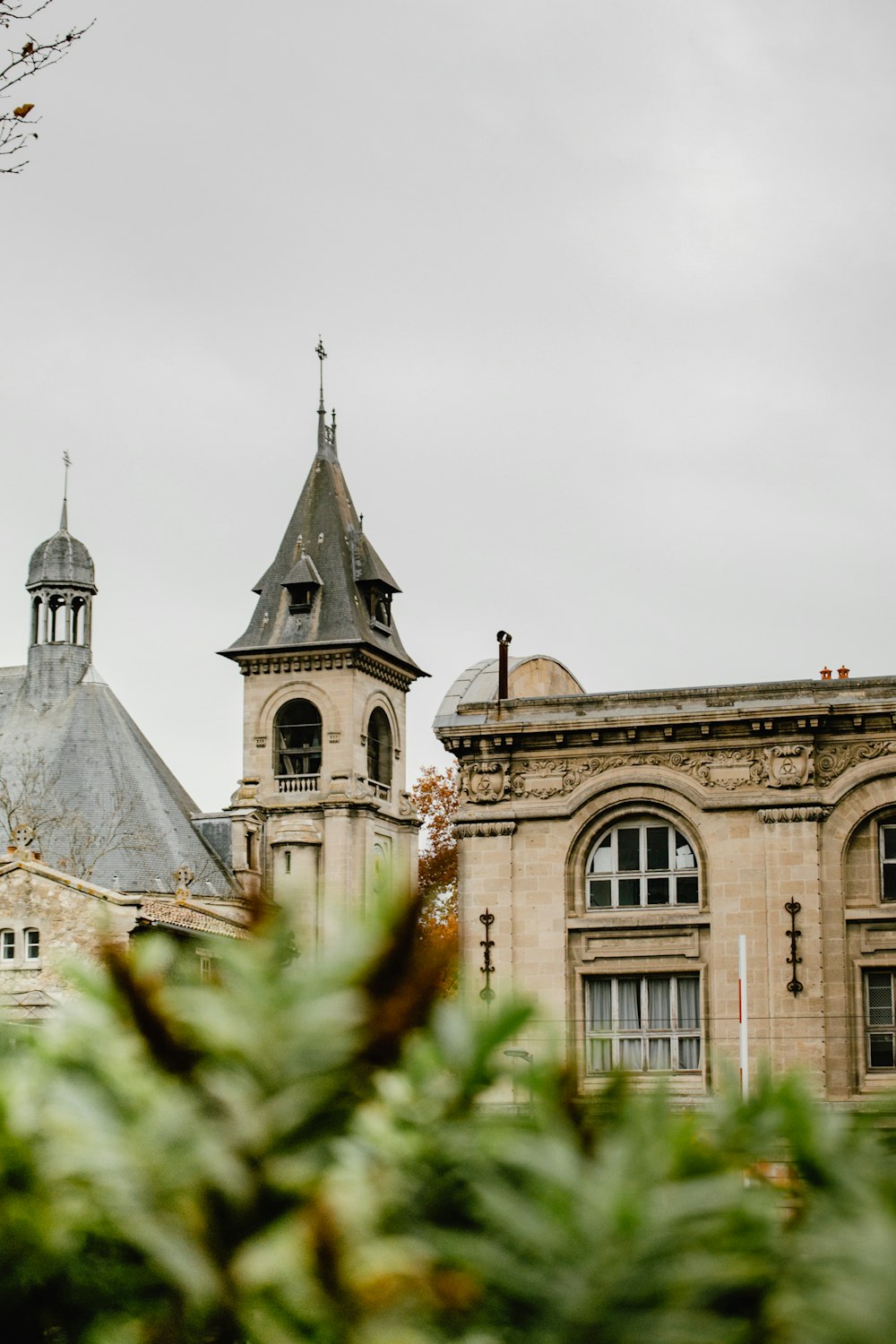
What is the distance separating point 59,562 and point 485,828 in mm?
51023

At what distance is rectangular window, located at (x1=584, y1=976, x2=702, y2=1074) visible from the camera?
27.6 metres

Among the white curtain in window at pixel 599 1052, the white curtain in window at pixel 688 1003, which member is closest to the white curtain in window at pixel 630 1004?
the white curtain in window at pixel 599 1052

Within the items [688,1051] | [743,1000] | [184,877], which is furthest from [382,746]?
[743,1000]

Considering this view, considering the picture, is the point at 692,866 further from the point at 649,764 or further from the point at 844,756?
the point at 844,756

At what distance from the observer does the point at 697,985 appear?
28.0 metres

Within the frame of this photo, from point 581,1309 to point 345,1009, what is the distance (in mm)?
388

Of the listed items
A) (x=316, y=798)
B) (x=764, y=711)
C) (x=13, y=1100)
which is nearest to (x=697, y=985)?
(x=764, y=711)

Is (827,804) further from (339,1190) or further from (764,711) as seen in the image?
(339,1190)

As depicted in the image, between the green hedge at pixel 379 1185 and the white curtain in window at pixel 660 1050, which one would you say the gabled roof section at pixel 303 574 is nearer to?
the white curtain in window at pixel 660 1050

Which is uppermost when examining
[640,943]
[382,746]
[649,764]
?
[382,746]

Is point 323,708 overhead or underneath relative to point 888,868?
overhead

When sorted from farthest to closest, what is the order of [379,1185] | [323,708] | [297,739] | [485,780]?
1. [297,739]
2. [323,708]
3. [485,780]
4. [379,1185]

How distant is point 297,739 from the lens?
7688cm

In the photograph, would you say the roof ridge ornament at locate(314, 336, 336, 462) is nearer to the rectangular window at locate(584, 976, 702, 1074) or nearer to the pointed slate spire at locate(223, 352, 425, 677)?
the pointed slate spire at locate(223, 352, 425, 677)
